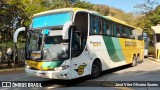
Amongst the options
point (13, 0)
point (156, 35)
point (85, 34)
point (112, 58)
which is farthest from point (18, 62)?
point (156, 35)

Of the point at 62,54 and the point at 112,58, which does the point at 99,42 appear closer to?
the point at 112,58

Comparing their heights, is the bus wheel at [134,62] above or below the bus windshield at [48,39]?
below

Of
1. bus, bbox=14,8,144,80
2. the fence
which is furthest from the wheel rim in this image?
the fence

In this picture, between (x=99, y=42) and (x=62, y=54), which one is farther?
(x=99, y=42)

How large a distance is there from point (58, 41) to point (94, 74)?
3.19 meters

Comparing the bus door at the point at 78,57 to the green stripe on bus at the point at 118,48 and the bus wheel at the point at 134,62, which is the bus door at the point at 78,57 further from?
the bus wheel at the point at 134,62

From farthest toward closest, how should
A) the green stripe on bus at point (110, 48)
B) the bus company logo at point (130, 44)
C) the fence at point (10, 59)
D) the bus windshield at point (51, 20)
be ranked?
the fence at point (10, 59)
the bus company logo at point (130, 44)
the green stripe on bus at point (110, 48)
the bus windshield at point (51, 20)

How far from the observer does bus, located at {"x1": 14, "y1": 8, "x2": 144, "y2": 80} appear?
11000 millimetres

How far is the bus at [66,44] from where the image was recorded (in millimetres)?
11000

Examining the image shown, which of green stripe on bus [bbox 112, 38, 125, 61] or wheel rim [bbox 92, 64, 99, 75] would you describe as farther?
green stripe on bus [bbox 112, 38, 125, 61]

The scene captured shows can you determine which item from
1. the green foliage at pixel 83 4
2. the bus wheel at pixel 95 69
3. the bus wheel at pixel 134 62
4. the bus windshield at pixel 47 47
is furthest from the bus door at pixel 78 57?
the green foliage at pixel 83 4

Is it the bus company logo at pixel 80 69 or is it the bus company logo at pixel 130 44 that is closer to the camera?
the bus company logo at pixel 80 69

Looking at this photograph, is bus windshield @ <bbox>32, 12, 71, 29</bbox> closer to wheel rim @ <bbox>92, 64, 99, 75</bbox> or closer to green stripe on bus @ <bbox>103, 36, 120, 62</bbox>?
wheel rim @ <bbox>92, 64, 99, 75</bbox>

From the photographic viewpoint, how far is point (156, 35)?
Result: 2938 centimetres
